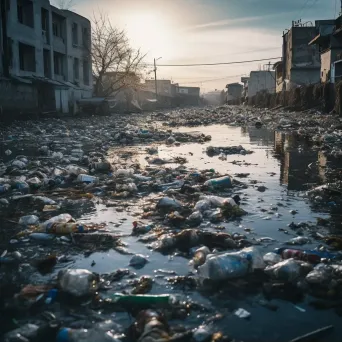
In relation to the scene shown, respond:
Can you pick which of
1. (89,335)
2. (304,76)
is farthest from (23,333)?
(304,76)

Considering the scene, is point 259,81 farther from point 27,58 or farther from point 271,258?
point 271,258

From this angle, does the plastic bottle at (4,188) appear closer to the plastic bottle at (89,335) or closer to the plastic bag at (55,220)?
the plastic bag at (55,220)

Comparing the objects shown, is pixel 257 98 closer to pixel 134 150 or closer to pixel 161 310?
pixel 134 150

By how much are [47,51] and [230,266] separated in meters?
27.6

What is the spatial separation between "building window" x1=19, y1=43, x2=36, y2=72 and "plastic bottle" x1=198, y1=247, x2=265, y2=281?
2470 cm

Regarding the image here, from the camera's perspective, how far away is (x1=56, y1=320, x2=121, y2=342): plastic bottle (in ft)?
4.93

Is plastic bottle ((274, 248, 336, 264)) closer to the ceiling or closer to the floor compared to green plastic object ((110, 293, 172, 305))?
closer to the ceiling

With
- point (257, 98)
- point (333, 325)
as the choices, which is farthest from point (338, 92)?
point (257, 98)

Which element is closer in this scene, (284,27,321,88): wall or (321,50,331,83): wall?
(321,50,331,83): wall

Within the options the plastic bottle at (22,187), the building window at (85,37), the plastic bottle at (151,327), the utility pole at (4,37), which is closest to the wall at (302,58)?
the building window at (85,37)

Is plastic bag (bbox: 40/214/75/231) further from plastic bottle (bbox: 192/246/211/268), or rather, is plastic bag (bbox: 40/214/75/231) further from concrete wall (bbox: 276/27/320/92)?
concrete wall (bbox: 276/27/320/92)

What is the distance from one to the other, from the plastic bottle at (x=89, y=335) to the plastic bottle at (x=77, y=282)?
316mm

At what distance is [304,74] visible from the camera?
4288cm

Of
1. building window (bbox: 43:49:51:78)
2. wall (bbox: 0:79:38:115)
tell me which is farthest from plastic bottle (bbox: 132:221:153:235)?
building window (bbox: 43:49:51:78)
